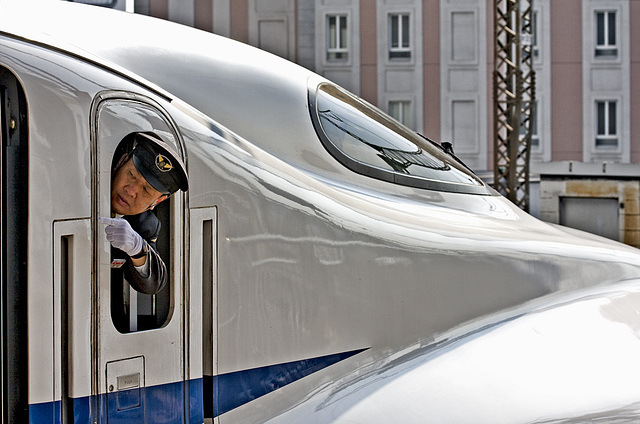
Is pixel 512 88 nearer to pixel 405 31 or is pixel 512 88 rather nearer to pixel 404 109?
pixel 404 109

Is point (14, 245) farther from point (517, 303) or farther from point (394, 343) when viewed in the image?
point (517, 303)

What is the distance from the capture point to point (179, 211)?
237cm

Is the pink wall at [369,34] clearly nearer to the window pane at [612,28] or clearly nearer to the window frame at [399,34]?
the window frame at [399,34]

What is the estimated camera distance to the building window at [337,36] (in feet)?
86.7

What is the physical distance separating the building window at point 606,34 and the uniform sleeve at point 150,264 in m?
26.0

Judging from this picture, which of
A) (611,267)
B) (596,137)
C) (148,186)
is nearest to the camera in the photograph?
(148,186)

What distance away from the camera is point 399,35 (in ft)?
86.2

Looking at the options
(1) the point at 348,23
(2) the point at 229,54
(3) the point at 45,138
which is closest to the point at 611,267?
(2) the point at 229,54

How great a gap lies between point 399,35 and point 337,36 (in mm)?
1964

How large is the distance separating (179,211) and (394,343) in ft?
3.10

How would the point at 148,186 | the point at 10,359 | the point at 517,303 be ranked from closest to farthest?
the point at 10,359, the point at 148,186, the point at 517,303

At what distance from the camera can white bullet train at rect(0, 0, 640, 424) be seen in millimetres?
2102

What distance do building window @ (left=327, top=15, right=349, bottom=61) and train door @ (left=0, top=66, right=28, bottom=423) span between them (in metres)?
24.9

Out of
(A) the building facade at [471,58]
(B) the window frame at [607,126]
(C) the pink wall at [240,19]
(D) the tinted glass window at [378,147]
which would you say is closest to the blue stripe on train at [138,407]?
(D) the tinted glass window at [378,147]
